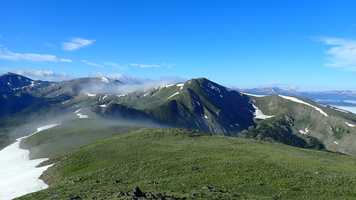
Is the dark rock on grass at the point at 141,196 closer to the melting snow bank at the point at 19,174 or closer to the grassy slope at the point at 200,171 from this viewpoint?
the grassy slope at the point at 200,171

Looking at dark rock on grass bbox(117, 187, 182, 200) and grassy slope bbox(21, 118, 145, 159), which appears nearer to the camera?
dark rock on grass bbox(117, 187, 182, 200)

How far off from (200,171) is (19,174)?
3751 centimetres

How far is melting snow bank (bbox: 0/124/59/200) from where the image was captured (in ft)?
188

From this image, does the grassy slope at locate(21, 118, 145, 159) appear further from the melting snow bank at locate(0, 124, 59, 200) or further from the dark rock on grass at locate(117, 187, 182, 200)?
the dark rock on grass at locate(117, 187, 182, 200)

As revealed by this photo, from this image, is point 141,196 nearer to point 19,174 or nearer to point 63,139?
point 19,174

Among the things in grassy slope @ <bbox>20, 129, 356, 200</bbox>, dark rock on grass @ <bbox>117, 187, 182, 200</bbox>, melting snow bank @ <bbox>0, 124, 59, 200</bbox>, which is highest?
dark rock on grass @ <bbox>117, 187, 182, 200</bbox>

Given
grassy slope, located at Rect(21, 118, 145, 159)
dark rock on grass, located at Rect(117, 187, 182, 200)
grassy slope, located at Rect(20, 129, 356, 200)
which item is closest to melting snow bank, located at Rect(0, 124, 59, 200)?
grassy slope, located at Rect(20, 129, 356, 200)

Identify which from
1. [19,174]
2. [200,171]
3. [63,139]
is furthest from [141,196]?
[63,139]

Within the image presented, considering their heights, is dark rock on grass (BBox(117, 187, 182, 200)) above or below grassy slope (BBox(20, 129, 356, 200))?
above

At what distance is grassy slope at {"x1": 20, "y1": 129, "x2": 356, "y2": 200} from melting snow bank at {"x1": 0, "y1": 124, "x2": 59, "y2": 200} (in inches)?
99.4

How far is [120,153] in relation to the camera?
69.2m

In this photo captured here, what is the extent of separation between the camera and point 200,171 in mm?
50625

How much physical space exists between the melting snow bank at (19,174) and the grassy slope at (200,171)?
2.52 meters

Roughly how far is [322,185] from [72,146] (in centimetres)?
6868
